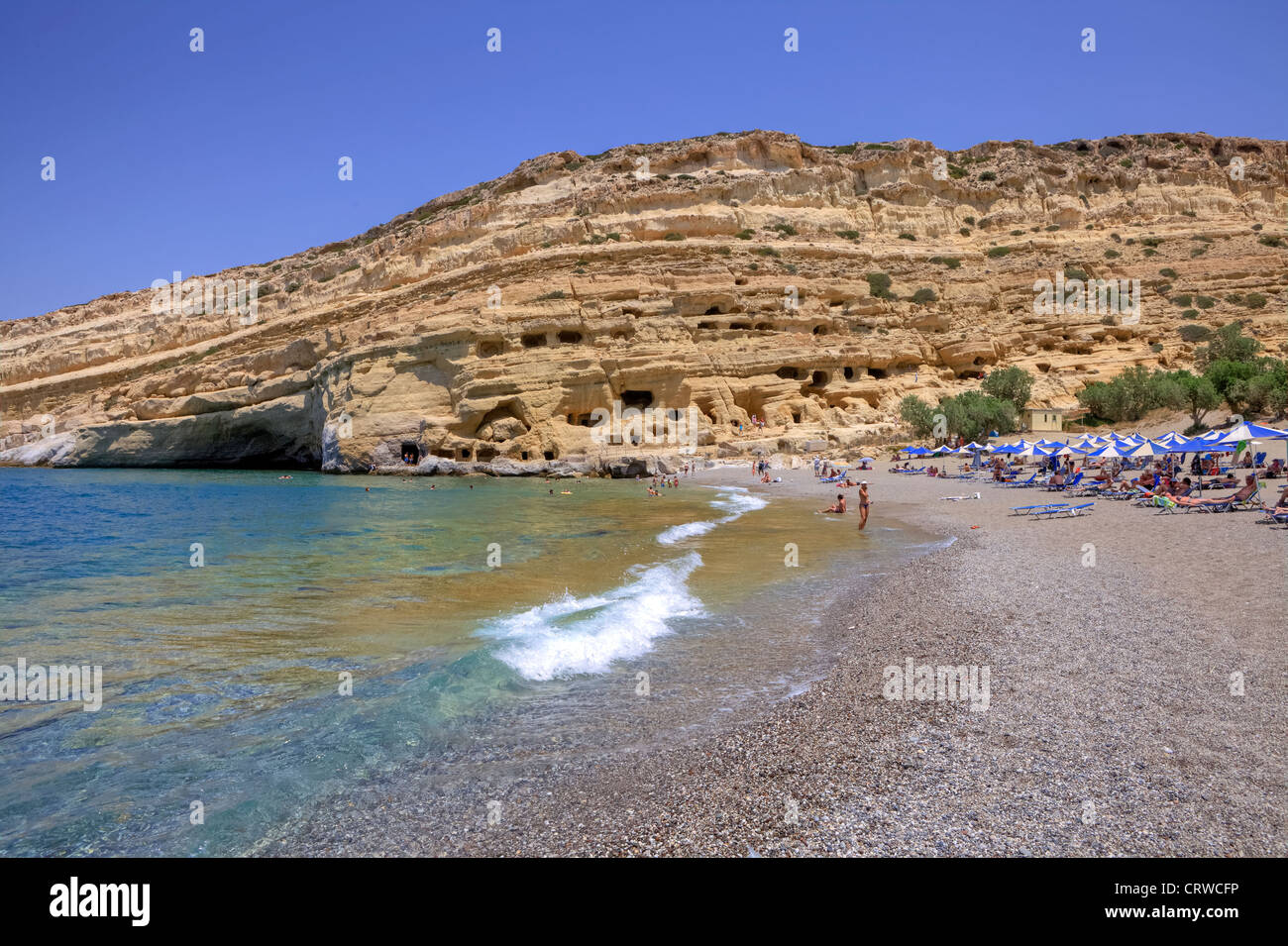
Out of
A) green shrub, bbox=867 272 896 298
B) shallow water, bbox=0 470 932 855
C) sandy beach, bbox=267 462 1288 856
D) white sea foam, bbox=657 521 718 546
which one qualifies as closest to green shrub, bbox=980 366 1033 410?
green shrub, bbox=867 272 896 298

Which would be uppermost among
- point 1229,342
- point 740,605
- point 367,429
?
point 1229,342

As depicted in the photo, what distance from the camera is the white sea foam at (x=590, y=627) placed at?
7.65 m

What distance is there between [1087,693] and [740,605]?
4848 mm

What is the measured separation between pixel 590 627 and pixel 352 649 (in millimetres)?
2776

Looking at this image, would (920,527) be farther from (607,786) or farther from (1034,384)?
(1034,384)

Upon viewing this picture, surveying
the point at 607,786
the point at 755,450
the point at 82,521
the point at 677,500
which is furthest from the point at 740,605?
the point at 755,450

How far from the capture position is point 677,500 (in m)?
26.1

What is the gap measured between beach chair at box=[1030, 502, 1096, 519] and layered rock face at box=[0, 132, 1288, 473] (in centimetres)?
1917

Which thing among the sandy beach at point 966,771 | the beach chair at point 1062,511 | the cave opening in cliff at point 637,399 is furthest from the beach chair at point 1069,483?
the cave opening in cliff at point 637,399

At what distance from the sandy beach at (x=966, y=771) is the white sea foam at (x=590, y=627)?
1.72m

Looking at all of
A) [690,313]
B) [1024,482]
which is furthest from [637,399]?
[1024,482]

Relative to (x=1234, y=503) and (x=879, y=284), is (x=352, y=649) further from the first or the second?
(x=879, y=284)

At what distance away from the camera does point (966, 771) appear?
4551mm

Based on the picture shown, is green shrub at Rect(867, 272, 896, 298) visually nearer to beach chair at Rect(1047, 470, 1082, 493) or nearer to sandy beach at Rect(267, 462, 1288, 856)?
beach chair at Rect(1047, 470, 1082, 493)
